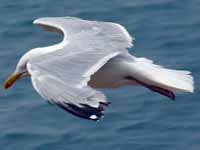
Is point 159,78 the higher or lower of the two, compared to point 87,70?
lower

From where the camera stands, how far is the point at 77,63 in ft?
24.4

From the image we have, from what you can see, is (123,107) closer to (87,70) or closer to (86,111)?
(87,70)

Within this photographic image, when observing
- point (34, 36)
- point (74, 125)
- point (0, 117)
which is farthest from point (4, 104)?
point (34, 36)

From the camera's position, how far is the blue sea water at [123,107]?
9969 mm

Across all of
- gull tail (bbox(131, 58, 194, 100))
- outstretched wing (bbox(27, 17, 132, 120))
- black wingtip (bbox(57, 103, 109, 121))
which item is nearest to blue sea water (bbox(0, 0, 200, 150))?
outstretched wing (bbox(27, 17, 132, 120))

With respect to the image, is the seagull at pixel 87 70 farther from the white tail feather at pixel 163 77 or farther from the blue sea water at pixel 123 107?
the blue sea water at pixel 123 107

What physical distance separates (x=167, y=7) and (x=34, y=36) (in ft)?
5.50

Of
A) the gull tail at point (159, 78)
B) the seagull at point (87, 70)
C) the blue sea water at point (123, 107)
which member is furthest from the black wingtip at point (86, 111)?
the blue sea water at point (123, 107)

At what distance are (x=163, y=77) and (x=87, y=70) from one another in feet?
3.59

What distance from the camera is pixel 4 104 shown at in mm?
10617

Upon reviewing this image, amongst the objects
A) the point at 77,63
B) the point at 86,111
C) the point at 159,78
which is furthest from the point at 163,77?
the point at 86,111

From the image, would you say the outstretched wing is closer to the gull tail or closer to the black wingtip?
the black wingtip

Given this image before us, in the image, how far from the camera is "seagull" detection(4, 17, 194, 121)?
22.0ft

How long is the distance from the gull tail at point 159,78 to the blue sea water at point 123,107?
1.46 meters
